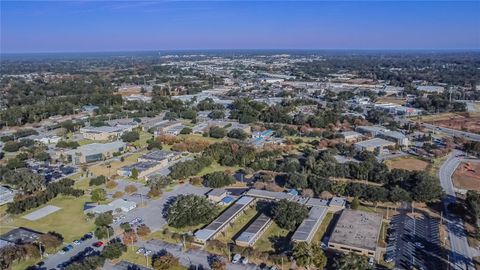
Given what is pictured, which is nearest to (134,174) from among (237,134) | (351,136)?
(237,134)

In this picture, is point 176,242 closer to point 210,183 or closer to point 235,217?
point 235,217

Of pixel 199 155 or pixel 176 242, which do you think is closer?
pixel 176 242

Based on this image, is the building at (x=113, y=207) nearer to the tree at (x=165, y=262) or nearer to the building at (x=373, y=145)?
the tree at (x=165, y=262)

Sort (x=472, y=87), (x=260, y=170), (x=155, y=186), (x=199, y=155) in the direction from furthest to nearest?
1. (x=472, y=87)
2. (x=199, y=155)
3. (x=260, y=170)
4. (x=155, y=186)

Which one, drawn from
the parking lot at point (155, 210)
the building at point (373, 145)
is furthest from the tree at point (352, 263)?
the building at point (373, 145)

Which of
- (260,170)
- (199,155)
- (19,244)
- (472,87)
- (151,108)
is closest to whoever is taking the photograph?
(19,244)

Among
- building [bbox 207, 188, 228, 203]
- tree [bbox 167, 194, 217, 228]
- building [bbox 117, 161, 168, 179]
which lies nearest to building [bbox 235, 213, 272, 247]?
tree [bbox 167, 194, 217, 228]

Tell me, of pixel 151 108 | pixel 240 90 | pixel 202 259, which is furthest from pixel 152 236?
pixel 240 90

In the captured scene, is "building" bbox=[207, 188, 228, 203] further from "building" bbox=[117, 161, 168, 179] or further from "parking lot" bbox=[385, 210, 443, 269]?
"parking lot" bbox=[385, 210, 443, 269]
